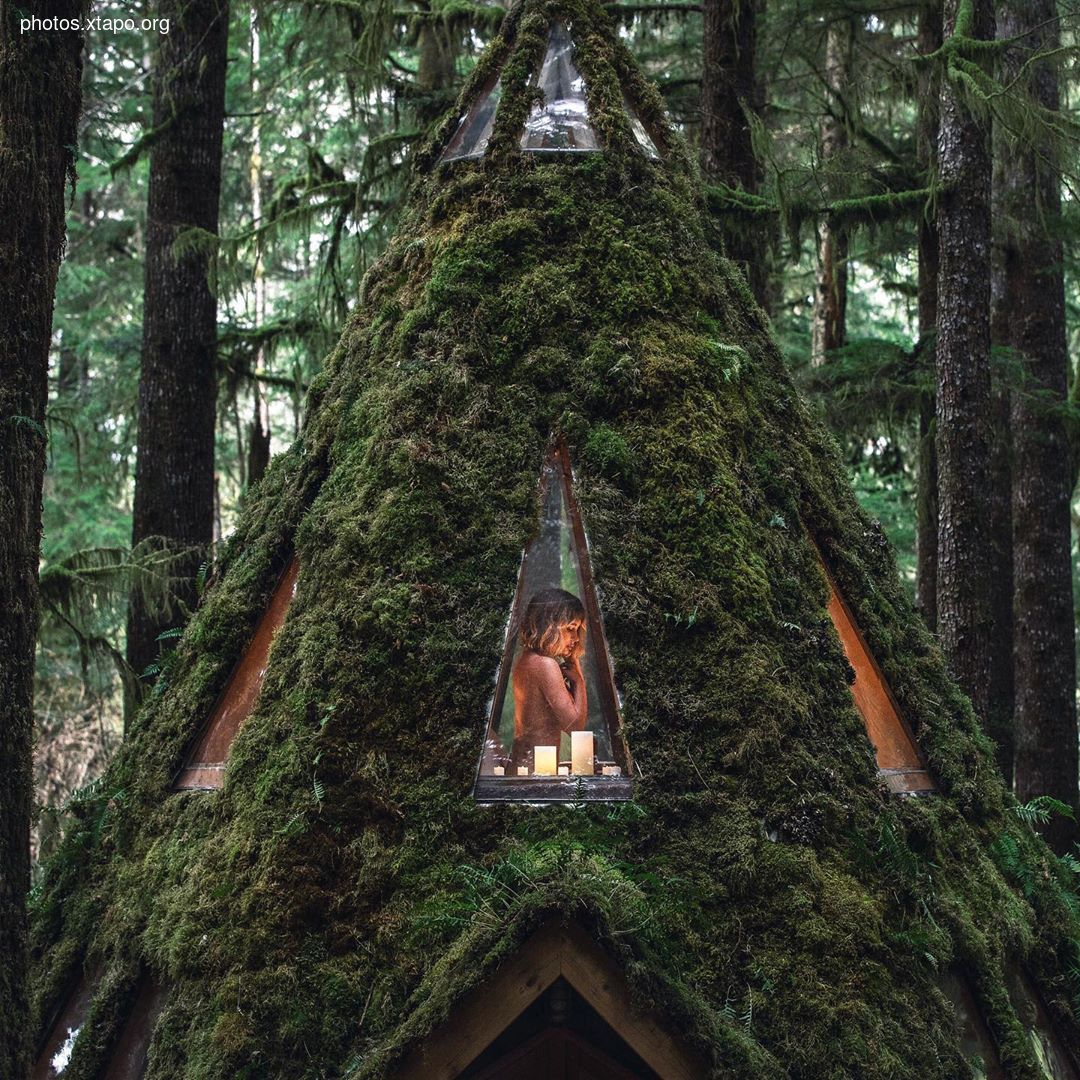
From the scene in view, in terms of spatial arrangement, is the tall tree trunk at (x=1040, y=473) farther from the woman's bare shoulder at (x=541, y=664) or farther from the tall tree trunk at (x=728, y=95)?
the woman's bare shoulder at (x=541, y=664)

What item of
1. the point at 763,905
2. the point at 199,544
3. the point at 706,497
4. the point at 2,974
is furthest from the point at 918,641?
the point at 199,544

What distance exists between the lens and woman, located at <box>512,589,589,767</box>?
570 cm

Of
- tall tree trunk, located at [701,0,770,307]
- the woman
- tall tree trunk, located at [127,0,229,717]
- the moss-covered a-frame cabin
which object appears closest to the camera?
the moss-covered a-frame cabin

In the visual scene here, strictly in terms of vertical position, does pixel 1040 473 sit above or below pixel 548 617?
above

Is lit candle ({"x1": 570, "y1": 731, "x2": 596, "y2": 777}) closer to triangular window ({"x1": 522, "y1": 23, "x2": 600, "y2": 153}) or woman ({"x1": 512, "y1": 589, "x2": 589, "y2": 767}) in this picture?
woman ({"x1": 512, "y1": 589, "x2": 589, "y2": 767})

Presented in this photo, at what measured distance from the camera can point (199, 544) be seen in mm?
11477

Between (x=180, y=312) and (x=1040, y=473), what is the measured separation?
980 cm

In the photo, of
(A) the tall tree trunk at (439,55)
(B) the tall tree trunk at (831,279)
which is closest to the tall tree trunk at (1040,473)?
(B) the tall tree trunk at (831,279)

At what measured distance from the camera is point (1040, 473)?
1520 cm

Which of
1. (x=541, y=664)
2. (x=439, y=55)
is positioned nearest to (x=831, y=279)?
(x=439, y=55)

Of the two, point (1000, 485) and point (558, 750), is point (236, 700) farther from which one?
point (1000, 485)

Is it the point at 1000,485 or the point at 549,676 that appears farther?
the point at 1000,485

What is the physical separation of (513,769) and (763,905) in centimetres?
122

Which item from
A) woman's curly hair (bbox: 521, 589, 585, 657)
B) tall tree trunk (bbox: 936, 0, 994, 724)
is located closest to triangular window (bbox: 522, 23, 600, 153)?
woman's curly hair (bbox: 521, 589, 585, 657)
